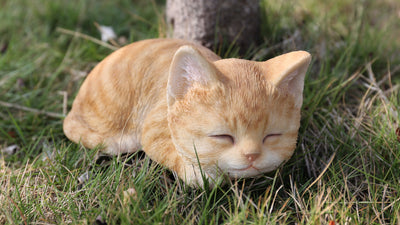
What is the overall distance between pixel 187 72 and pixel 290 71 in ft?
1.53

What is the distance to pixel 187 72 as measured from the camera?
1.91 meters

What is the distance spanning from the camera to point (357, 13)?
12.7 ft

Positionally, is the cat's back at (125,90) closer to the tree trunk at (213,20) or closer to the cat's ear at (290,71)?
the cat's ear at (290,71)

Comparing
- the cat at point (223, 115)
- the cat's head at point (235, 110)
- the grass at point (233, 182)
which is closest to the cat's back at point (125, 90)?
the cat at point (223, 115)

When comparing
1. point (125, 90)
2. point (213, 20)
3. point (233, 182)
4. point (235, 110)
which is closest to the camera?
point (235, 110)

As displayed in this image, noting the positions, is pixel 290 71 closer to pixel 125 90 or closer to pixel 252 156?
pixel 252 156

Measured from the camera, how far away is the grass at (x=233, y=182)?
206 cm

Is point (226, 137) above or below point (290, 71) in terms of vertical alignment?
below

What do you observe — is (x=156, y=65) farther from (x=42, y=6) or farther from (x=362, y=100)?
(x=42, y=6)

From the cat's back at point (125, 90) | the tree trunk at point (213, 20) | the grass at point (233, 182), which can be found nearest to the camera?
the grass at point (233, 182)

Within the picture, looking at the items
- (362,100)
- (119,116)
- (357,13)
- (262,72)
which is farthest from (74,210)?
(357,13)

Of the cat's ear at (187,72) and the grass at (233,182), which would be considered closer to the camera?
the cat's ear at (187,72)

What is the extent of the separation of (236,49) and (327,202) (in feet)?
4.69

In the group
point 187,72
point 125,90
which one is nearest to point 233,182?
point 187,72
